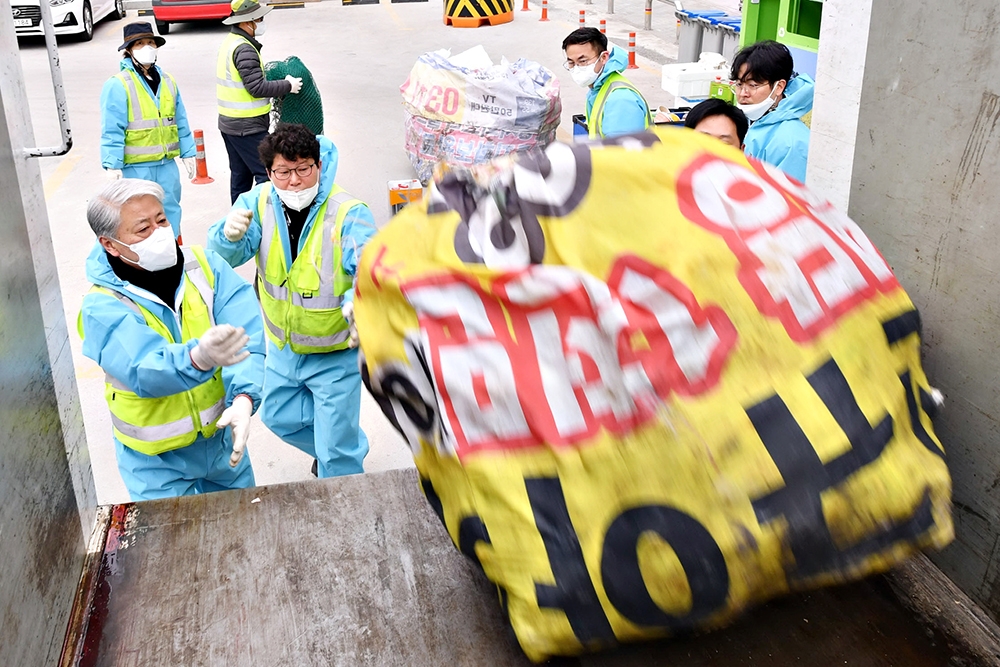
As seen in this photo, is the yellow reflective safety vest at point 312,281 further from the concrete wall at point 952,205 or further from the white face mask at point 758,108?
the concrete wall at point 952,205

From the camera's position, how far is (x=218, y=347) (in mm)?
2854

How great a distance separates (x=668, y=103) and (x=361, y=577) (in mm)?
9312

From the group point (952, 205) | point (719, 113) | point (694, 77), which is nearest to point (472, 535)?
point (952, 205)

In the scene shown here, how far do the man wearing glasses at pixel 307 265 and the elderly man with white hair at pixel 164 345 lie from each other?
356 mm

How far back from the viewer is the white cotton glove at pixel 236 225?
3.62 m

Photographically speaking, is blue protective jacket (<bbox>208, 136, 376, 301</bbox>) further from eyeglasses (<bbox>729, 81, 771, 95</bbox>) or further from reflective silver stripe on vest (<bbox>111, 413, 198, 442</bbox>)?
eyeglasses (<bbox>729, 81, 771, 95</bbox>)


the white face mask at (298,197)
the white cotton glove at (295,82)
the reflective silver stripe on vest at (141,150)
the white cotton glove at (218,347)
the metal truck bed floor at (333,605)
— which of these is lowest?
the reflective silver stripe on vest at (141,150)

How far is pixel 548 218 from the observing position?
1660 mm

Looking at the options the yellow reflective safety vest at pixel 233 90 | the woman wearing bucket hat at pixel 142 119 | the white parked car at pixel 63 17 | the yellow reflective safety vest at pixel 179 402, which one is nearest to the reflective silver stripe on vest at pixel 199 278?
the yellow reflective safety vest at pixel 179 402

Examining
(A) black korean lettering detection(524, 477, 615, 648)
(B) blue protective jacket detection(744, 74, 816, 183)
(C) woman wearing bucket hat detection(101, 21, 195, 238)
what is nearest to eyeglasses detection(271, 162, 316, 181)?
(B) blue protective jacket detection(744, 74, 816, 183)

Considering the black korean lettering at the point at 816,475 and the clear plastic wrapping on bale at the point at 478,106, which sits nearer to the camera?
the black korean lettering at the point at 816,475

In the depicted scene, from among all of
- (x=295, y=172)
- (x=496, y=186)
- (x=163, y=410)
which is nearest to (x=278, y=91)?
(x=295, y=172)

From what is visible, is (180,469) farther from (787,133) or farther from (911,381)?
(787,133)

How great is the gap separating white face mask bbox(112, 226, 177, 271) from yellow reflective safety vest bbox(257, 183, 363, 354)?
700 millimetres
